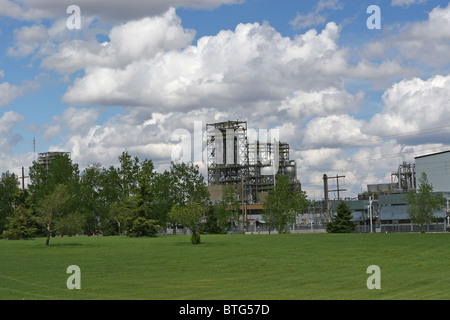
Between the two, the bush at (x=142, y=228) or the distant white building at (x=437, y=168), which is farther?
the distant white building at (x=437, y=168)

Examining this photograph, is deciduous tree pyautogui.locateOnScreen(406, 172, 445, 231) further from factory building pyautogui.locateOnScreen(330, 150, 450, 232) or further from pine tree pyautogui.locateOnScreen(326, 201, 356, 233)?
factory building pyautogui.locateOnScreen(330, 150, 450, 232)

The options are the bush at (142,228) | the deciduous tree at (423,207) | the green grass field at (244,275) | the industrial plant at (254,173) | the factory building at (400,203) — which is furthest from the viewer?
the industrial plant at (254,173)

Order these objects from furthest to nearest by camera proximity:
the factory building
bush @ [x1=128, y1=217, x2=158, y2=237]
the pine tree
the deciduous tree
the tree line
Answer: the factory building < the tree line < bush @ [x1=128, y1=217, x2=158, y2=237] < the pine tree < the deciduous tree

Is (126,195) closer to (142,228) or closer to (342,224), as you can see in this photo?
(142,228)

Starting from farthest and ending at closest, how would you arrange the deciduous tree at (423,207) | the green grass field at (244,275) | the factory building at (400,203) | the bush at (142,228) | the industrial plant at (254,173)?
the industrial plant at (254,173), the factory building at (400,203), the bush at (142,228), the deciduous tree at (423,207), the green grass field at (244,275)

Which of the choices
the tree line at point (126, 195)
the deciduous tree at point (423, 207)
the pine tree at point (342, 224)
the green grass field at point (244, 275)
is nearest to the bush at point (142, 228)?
the tree line at point (126, 195)

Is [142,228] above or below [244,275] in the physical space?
above

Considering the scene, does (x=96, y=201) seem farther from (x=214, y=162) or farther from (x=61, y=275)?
(x=61, y=275)

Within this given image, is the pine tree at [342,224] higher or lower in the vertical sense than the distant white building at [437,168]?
lower

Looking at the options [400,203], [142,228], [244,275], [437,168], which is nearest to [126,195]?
[142,228]

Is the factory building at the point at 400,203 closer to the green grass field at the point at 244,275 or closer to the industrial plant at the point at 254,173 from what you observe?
the industrial plant at the point at 254,173

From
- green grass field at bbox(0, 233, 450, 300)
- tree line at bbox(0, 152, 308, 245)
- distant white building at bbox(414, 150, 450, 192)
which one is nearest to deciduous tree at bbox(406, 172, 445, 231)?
tree line at bbox(0, 152, 308, 245)

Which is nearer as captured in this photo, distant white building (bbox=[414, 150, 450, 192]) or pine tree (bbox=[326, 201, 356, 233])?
pine tree (bbox=[326, 201, 356, 233])

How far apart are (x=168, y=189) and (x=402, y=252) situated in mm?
78369
